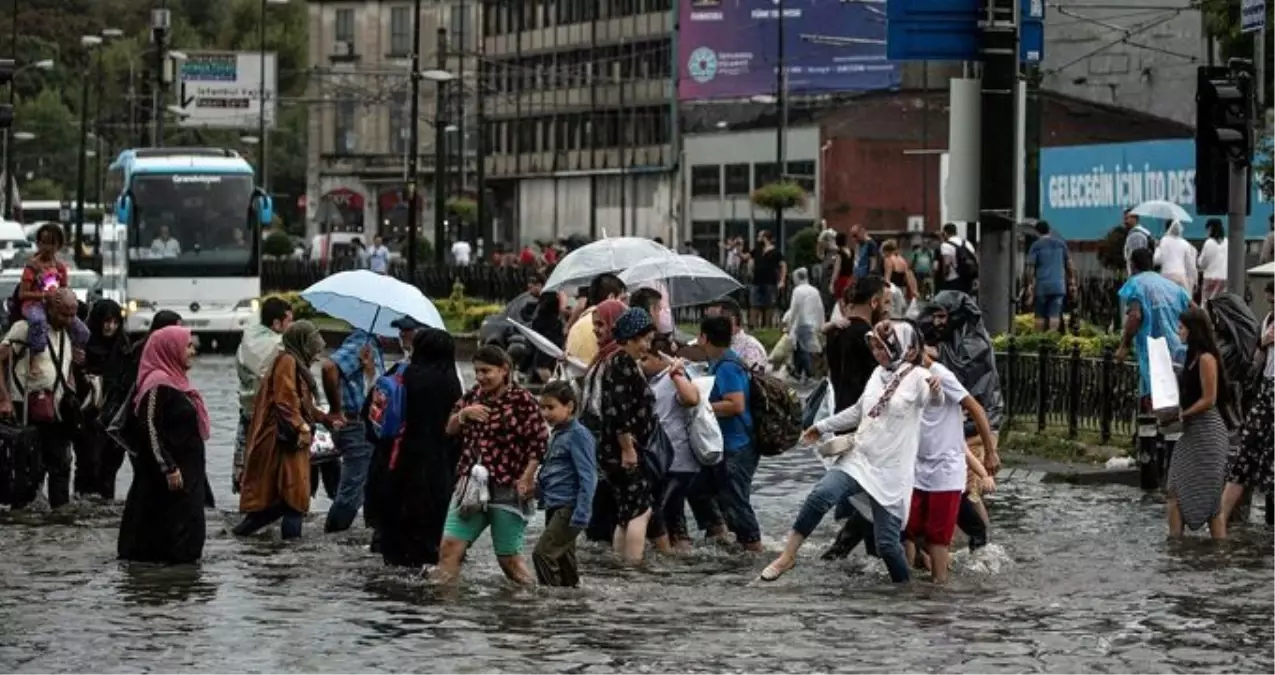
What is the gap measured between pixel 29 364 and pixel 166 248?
29.5 m

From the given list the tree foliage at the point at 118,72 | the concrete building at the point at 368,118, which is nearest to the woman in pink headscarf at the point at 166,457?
the concrete building at the point at 368,118

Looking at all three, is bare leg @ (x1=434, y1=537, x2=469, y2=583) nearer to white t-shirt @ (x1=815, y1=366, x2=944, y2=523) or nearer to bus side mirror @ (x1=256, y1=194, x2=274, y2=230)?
white t-shirt @ (x1=815, y1=366, x2=944, y2=523)

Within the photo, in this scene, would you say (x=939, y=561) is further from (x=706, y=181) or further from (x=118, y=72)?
(x=118, y=72)

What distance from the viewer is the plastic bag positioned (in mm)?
16750

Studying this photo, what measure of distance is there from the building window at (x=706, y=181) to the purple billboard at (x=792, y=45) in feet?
8.38

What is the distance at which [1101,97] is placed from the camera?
80.2 meters

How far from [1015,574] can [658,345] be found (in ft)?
7.86

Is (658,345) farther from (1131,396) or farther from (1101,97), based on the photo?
(1101,97)

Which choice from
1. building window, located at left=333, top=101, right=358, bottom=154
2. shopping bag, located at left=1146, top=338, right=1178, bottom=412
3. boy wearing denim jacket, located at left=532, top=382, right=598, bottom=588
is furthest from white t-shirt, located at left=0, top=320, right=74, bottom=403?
building window, located at left=333, top=101, right=358, bottom=154

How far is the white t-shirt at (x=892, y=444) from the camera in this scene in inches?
601

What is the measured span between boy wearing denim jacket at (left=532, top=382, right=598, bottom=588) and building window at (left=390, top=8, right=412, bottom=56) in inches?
4559

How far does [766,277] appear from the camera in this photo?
156 ft

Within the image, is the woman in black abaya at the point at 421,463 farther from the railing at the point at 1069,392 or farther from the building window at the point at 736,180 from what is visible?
the building window at the point at 736,180

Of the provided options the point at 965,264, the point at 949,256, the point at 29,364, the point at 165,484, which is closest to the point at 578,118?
the point at 965,264
